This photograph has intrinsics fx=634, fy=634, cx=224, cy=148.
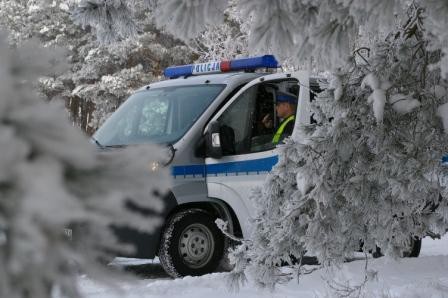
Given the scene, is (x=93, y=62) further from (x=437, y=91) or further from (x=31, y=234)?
(x=31, y=234)

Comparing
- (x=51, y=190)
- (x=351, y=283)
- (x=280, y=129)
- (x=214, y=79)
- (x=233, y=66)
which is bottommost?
(x=351, y=283)

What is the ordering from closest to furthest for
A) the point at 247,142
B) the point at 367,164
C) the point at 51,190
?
the point at 51,190 < the point at 367,164 < the point at 247,142

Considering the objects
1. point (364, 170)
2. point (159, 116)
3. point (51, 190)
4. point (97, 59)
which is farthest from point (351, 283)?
point (97, 59)

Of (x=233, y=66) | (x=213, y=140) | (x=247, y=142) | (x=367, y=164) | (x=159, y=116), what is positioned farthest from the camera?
(x=233, y=66)

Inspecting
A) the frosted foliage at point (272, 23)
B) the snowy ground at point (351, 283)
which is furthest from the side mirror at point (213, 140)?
the frosted foliage at point (272, 23)

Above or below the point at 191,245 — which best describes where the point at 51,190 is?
above

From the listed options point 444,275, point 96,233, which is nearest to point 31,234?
point 96,233

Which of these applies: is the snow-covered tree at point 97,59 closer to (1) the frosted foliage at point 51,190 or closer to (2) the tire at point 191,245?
(2) the tire at point 191,245

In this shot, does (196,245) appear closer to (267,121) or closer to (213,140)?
(213,140)

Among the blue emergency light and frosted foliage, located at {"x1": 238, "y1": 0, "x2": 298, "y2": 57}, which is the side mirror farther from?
frosted foliage, located at {"x1": 238, "y1": 0, "x2": 298, "y2": 57}

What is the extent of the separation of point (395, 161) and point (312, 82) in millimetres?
3463

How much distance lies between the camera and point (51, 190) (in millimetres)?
634

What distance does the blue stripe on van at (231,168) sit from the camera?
21.0ft

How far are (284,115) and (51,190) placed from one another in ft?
19.3
